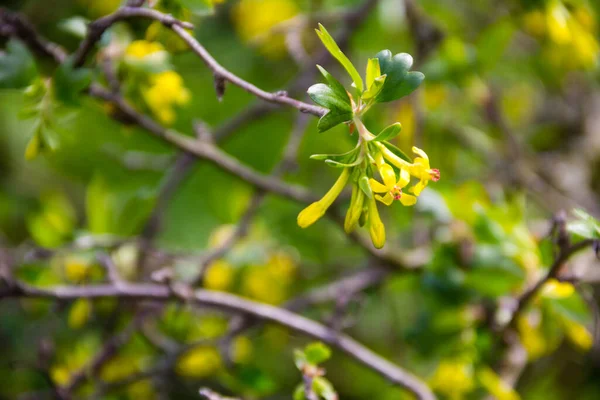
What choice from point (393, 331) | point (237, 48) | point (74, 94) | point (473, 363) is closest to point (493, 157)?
point (393, 331)

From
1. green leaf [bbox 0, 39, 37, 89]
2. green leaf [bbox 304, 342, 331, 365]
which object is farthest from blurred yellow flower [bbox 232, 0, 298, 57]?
green leaf [bbox 304, 342, 331, 365]

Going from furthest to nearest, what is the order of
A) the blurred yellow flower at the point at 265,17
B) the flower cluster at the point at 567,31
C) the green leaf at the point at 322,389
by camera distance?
the blurred yellow flower at the point at 265,17
the flower cluster at the point at 567,31
the green leaf at the point at 322,389

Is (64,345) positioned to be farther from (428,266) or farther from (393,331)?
(428,266)

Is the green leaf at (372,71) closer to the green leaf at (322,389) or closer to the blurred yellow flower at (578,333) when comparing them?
the green leaf at (322,389)

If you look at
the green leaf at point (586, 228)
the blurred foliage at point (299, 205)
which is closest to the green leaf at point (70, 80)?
the blurred foliage at point (299, 205)

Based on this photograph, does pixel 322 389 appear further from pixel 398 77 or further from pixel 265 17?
pixel 265 17
